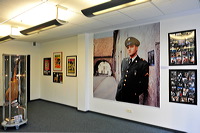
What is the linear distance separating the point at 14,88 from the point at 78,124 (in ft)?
6.70

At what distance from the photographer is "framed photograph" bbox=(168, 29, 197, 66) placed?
11.0ft

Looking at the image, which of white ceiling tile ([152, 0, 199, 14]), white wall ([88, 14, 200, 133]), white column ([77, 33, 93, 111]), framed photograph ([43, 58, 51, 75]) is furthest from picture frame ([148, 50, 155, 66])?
framed photograph ([43, 58, 51, 75])

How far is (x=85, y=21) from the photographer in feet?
12.5

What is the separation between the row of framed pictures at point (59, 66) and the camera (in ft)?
19.1

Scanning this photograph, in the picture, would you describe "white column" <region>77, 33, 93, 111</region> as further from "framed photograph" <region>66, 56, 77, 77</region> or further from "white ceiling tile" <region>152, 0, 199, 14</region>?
"white ceiling tile" <region>152, 0, 199, 14</region>

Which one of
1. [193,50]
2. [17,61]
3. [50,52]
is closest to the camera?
[193,50]

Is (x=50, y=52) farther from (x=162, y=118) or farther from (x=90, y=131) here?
(x=162, y=118)

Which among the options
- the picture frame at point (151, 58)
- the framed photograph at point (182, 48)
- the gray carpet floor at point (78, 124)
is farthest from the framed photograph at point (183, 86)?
the gray carpet floor at point (78, 124)

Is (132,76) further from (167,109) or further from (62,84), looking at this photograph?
(62,84)

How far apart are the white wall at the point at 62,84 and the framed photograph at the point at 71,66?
0.16 metres

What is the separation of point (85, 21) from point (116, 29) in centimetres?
119

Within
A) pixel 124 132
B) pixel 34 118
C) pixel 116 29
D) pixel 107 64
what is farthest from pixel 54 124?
Result: pixel 116 29

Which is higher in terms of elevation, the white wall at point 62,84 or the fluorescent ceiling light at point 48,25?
the fluorescent ceiling light at point 48,25

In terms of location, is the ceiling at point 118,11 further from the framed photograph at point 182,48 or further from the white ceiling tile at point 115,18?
the framed photograph at point 182,48
